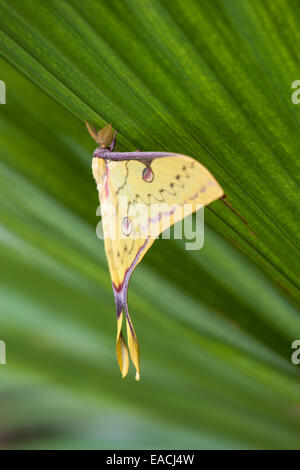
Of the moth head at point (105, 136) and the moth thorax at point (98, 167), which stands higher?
the moth head at point (105, 136)

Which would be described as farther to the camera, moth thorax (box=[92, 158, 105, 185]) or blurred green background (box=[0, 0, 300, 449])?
moth thorax (box=[92, 158, 105, 185])

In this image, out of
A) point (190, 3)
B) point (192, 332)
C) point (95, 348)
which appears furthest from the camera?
point (95, 348)

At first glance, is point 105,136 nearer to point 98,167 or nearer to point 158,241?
point 98,167

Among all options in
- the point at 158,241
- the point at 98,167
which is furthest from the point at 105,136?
the point at 158,241

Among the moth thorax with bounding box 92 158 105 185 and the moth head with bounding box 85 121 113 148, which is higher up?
the moth head with bounding box 85 121 113 148

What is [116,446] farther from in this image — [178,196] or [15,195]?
[178,196]

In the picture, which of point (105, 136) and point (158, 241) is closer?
point (105, 136)

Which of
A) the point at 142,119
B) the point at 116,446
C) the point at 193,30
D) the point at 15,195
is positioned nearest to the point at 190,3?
the point at 193,30

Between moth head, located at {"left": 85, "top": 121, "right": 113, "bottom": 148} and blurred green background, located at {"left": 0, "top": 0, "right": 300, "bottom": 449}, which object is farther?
moth head, located at {"left": 85, "top": 121, "right": 113, "bottom": 148}
